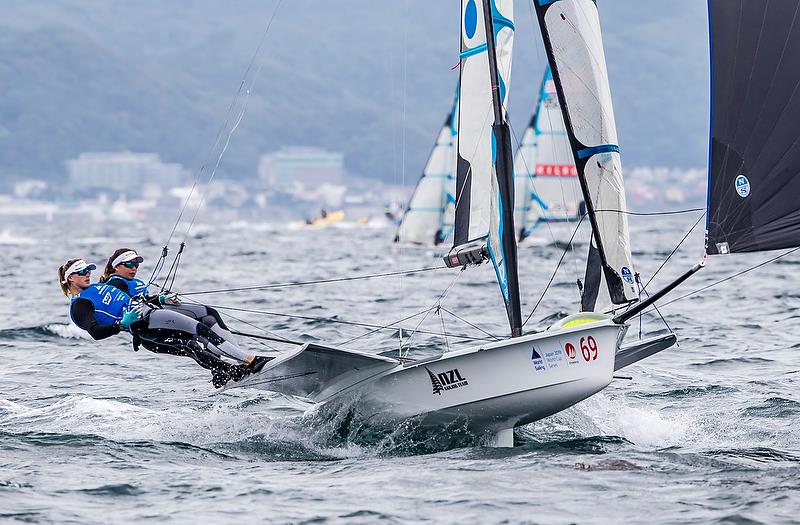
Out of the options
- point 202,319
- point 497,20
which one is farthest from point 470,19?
point 202,319

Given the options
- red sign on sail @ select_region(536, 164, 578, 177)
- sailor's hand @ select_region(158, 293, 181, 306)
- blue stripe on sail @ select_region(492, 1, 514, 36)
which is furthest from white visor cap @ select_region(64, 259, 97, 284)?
red sign on sail @ select_region(536, 164, 578, 177)

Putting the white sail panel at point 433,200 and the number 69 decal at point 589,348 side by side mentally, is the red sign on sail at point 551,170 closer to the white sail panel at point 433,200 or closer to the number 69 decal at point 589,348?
the white sail panel at point 433,200

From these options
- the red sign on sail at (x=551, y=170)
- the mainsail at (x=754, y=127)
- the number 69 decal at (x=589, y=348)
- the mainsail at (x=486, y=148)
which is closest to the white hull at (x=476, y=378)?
the number 69 decal at (x=589, y=348)

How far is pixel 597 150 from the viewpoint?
750 cm

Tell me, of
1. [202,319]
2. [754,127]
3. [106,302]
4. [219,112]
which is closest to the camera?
[754,127]

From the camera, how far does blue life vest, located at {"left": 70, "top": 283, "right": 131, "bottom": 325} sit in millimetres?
7535

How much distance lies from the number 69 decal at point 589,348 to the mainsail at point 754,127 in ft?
2.60

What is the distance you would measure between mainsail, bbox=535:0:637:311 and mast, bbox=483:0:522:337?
0.33m

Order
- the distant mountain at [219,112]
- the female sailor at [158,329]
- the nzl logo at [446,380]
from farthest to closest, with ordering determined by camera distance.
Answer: the distant mountain at [219,112], the female sailor at [158,329], the nzl logo at [446,380]

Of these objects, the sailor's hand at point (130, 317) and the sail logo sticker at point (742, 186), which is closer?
the sail logo sticker at point (742, 186)

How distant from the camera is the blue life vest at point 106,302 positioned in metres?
7.54

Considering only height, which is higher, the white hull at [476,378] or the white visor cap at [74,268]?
the white visor cap at [74,268]

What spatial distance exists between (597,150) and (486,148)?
702mm

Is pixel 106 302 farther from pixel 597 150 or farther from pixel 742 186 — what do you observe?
pixel 742 186
